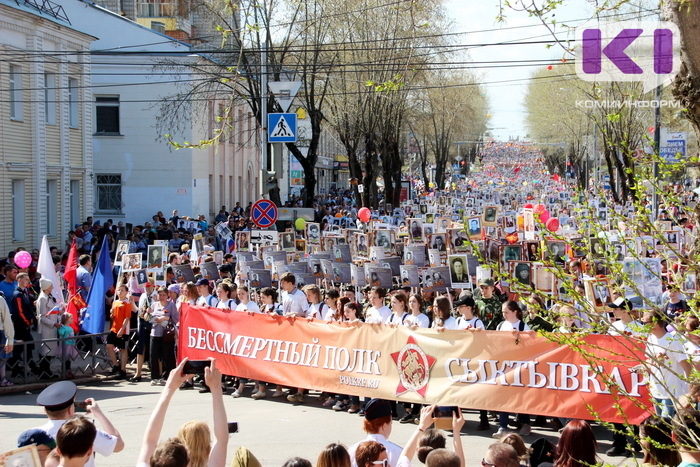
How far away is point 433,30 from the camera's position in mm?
39438

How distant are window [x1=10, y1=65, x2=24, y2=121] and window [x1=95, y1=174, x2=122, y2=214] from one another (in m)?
13.0

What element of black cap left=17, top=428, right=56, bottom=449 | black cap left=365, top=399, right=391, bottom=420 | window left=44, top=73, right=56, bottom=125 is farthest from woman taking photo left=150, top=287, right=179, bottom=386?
window left=44, top=73, right=56, bottom=125

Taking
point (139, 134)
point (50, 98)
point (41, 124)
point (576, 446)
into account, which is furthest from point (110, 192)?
point (576, 446)

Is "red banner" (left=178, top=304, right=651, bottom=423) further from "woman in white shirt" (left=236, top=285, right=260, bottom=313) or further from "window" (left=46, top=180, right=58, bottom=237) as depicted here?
"window" (left=46, top=180, right=58, bottom=237)

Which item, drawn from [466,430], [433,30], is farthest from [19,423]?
[433,30]

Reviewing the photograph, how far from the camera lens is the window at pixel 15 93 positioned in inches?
1109

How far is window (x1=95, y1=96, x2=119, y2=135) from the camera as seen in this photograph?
4088 cm

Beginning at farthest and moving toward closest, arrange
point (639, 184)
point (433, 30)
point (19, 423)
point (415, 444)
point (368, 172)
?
point (368, 172), point (433, 30), point (19, 423), point (415, 444), point (639, 184)

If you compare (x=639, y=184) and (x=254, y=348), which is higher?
(x=639, y=184)

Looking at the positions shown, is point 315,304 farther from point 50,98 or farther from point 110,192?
point 110,192

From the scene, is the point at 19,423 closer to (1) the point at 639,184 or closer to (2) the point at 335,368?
(2) the point at 335,368

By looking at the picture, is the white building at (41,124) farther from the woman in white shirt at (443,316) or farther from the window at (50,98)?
the woman in white shirt at (443,316)

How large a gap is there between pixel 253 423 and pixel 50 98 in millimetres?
22337

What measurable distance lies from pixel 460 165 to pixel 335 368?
128m
